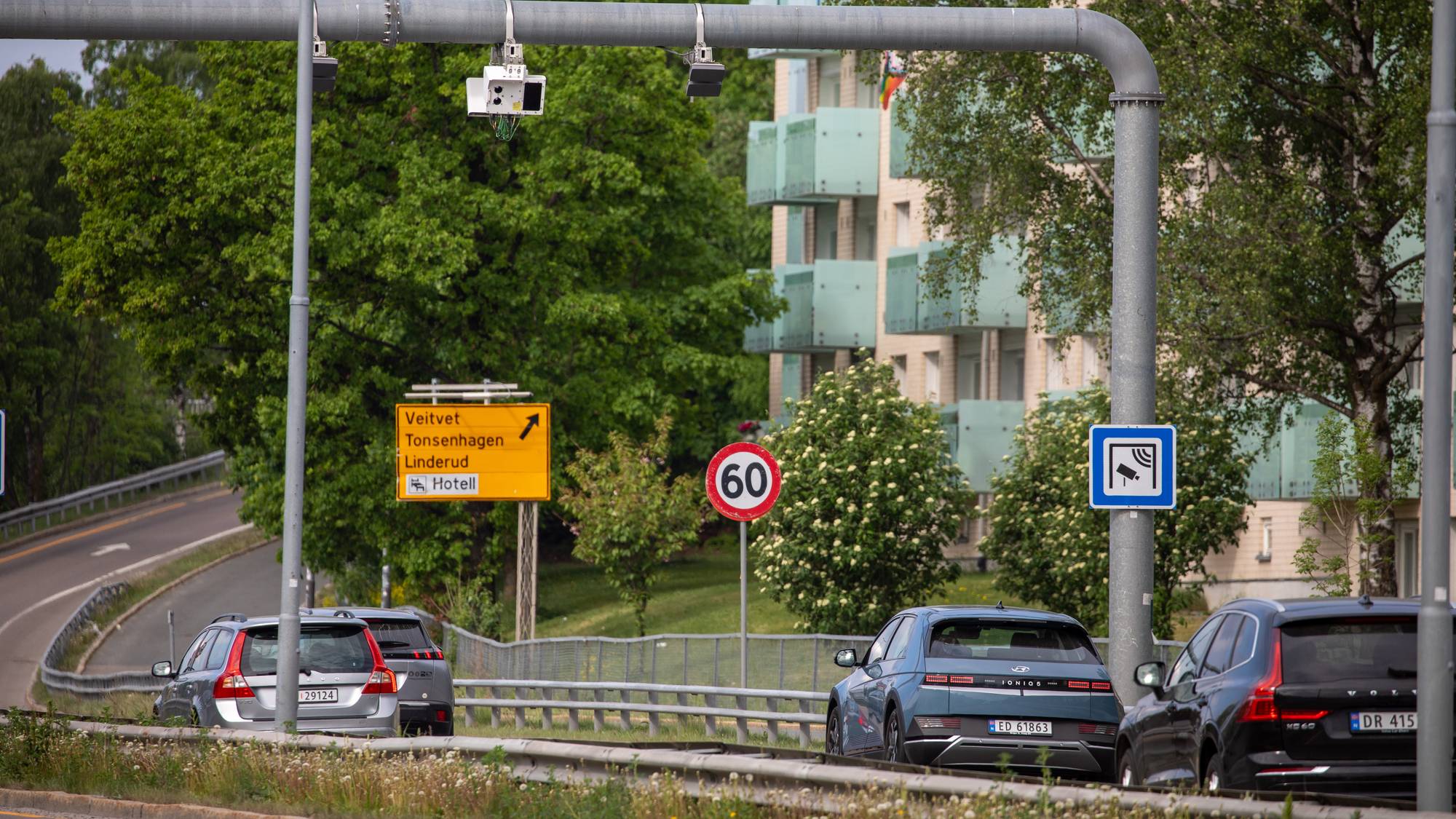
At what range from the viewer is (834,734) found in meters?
19.4

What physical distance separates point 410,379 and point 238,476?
6.53 metres

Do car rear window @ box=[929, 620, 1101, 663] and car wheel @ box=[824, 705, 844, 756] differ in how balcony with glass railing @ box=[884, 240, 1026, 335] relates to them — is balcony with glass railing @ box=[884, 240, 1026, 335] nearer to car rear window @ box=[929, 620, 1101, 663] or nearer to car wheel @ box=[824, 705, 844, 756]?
car wheel @ box=[824, 705, 844, 756]

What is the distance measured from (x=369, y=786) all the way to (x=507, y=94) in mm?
5617

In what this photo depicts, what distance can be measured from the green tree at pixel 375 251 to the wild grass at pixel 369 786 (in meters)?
24.7

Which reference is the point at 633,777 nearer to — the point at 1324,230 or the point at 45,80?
the point at 1324,230

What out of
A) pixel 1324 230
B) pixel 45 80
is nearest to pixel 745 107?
pixel 45 80

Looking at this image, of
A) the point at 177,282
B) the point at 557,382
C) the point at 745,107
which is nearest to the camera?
the point at 177,282

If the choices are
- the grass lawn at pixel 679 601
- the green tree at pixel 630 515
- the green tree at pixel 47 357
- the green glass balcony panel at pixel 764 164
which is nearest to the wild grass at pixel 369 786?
the grass lawn at pixel 679 601

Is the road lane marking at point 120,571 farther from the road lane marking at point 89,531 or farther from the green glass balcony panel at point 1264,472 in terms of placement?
the green glass balcony panel at point 1264,472

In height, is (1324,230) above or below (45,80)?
below

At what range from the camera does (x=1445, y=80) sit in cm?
1224

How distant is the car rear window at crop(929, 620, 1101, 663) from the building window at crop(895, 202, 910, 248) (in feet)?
131

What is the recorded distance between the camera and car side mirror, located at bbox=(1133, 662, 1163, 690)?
14.5 meters

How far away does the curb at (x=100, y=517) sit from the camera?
76.1 m
